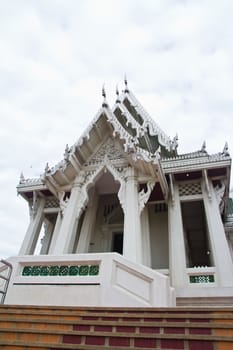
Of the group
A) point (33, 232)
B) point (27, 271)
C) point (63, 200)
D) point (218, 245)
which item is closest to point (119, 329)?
point (27, 271)

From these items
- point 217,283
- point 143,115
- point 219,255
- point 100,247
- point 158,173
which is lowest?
point 217,283

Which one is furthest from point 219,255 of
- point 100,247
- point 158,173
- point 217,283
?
point 100,247

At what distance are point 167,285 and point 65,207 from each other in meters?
4.49

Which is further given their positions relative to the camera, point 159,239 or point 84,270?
point 159,239

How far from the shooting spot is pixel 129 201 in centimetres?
707

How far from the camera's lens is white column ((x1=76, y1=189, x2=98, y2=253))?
825 centimetres

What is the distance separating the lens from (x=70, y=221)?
7.27 metres

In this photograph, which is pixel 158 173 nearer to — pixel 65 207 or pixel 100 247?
pixel 65 207

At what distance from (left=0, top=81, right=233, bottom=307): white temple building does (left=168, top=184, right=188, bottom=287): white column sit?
3 cm

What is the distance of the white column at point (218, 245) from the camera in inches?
244

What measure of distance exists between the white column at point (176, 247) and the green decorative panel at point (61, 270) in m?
2.99

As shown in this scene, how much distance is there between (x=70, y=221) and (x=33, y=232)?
2613 mm

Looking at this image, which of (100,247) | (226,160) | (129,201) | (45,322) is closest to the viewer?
(45,322)

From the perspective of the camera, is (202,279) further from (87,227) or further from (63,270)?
(87,227)
